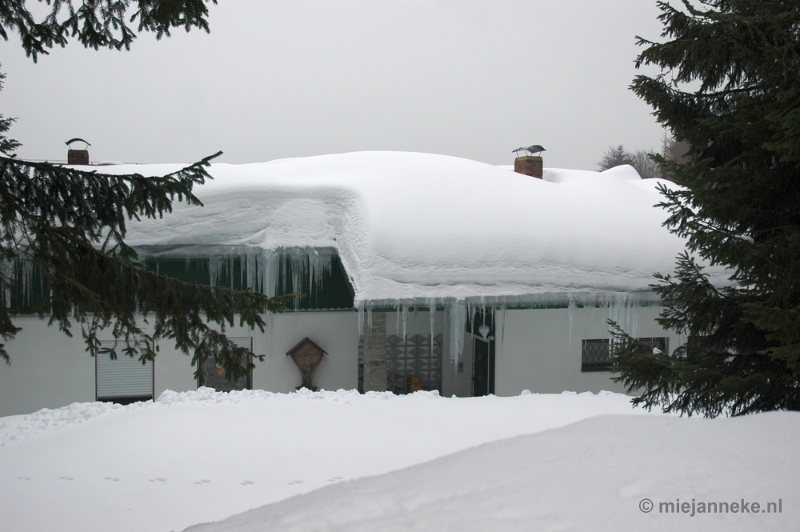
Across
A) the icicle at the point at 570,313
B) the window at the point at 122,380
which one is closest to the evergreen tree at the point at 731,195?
the icicle at the point at 570,313

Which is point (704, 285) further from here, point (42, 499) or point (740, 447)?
point (42, 499)

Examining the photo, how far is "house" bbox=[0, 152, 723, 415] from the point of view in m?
9.66

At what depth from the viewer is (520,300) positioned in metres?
9.62

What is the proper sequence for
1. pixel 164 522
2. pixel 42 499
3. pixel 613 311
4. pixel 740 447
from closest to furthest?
1. pixel 740 447
2. pixel 164 522
3. pixel 42 499
4. pixel 613 311

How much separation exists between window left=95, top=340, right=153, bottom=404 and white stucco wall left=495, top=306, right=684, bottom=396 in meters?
6.27

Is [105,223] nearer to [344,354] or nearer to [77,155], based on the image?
[344,354]

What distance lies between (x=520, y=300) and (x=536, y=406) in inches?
67.3

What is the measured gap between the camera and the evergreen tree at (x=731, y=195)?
5.24 m

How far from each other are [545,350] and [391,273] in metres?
3.39

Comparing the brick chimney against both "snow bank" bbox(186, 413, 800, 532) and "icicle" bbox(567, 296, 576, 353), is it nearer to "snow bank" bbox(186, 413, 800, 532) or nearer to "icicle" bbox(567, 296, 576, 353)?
"icicle" bbox(567, 296, 576, 353)

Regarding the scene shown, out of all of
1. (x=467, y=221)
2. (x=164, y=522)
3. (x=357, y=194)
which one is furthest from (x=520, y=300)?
(x=164, y=522)

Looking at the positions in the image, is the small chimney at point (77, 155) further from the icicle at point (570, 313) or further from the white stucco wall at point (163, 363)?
the icicle at point (570, 313)

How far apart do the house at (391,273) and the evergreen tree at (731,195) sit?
344 cm

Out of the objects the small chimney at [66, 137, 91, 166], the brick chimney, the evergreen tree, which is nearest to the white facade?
the evergreen tree
